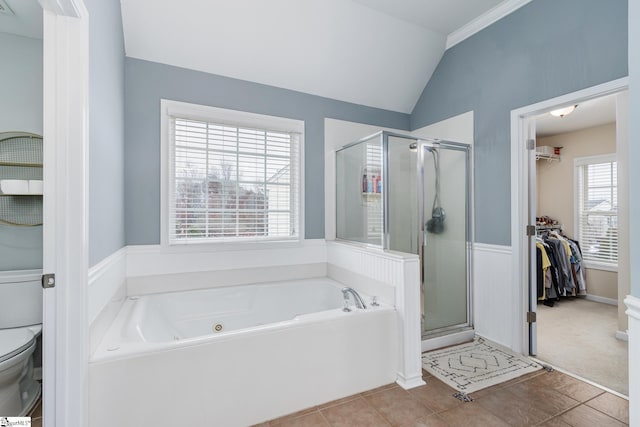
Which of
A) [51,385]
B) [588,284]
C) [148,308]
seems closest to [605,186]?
[588,284]

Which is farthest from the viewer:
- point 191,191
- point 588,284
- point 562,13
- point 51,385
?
point 588,284

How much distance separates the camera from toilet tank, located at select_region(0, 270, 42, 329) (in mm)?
1898

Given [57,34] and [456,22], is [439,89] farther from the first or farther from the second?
[57,34]

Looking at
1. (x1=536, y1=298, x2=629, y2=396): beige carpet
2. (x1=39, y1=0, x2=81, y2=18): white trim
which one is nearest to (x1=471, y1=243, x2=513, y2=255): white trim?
(x1=536, y1=298, x2=629, y2=396): beige carpet

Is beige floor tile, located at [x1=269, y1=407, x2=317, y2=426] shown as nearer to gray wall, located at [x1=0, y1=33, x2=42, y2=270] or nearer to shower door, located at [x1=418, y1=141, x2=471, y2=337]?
shower door, located at [x1=418, y1=141, x2=471, y2=337]

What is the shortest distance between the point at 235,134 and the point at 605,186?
4.80 meters

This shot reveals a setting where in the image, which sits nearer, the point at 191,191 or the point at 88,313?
the point at 88,313

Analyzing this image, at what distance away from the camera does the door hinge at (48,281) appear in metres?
1.20

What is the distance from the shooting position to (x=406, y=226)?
A: 8.73 ft

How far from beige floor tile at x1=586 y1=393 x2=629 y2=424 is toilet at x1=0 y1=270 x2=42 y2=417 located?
3.29 metres

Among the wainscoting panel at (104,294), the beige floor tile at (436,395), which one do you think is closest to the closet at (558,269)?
the beige floor tile at (436,395)

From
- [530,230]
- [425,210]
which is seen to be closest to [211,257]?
[425,210]

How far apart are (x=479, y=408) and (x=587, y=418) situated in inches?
22.1

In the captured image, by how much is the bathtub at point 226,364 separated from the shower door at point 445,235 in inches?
30.7
